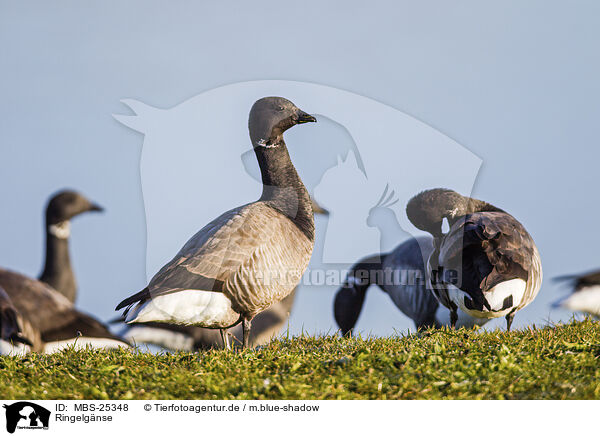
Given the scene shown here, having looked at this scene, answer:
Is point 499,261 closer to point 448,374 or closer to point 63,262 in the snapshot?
point 448,374

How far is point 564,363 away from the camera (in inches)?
233

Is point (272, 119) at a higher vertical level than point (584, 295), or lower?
higher

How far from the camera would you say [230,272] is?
720 centimetres

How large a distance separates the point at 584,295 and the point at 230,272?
32.1ft

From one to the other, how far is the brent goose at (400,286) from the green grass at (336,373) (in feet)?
9.32

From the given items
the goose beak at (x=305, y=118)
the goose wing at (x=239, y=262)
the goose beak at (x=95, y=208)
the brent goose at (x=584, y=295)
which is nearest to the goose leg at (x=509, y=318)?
the goose wing at (x=239, y=262)

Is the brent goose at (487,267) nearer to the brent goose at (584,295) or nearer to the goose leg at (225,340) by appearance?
the goose leg at (225,340)

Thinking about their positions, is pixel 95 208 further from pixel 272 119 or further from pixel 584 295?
pixel 584 295

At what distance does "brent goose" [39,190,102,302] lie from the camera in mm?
17344

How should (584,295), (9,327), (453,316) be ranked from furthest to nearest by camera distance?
(584,295) → (9,327) → (453,316)

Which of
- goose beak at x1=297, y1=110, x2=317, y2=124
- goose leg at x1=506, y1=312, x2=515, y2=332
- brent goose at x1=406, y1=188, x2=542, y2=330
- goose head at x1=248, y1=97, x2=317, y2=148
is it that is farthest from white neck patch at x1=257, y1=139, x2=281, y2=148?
goose leg at x1=506, y1=312, x2=515, y2=332
